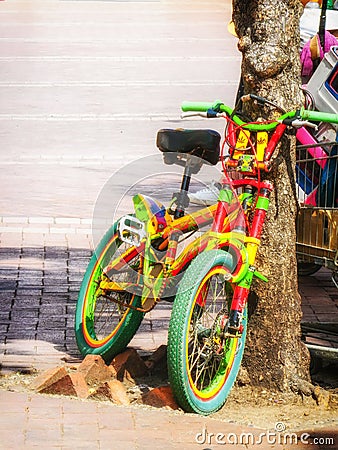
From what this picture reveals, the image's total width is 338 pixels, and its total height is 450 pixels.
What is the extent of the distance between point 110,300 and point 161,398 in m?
0.89

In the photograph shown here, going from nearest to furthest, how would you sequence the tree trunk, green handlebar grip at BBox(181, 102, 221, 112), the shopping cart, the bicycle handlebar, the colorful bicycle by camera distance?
1. the colorful bicycle
2. the bicycle handlebar
3. the tree trunk
4. green handlebar grip at BBox(181, 102, 221, 112)
5. the shopping cart

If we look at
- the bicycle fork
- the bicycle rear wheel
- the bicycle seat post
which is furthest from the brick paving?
the bicycle seat post

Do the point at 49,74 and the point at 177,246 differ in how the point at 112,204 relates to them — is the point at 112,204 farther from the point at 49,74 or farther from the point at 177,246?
the point at 49,74

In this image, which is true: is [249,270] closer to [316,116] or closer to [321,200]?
[316,116]

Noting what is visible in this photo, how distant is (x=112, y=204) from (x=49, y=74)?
1310cm

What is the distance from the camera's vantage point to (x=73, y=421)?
4.72m

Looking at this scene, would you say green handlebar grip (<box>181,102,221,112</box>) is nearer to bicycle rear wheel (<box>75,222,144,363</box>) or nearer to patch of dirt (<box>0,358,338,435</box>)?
bicycle rear wheel (<box>75,222,144,363</box>)

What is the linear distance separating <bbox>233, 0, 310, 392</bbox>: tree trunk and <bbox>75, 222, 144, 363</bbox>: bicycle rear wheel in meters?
0.67

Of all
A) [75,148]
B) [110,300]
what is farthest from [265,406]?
[75,148]

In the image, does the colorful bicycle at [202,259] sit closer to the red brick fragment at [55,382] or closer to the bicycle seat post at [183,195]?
the bicycle seat post at [183,195]

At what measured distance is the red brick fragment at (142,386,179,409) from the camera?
5129mm

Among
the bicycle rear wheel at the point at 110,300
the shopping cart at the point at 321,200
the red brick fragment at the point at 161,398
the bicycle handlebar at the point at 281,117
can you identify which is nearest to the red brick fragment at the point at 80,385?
the red brick fragment at the point at 161,398

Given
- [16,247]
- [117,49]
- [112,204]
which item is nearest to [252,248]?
[112,204]

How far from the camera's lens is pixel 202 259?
5.05 m
